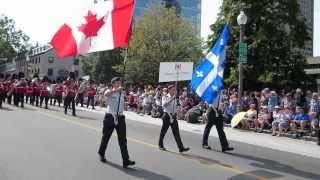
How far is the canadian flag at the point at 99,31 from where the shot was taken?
12211 mm

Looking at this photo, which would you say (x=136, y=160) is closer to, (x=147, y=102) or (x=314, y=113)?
(x=314, y=113)

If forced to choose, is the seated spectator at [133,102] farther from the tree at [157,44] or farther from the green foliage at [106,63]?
the green foliage at [106,63]

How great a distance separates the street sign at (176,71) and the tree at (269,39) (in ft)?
25.6

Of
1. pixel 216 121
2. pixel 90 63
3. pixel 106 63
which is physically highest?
pixel 90 63

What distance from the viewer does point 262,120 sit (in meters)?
19.8

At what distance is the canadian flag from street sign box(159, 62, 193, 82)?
548 inches

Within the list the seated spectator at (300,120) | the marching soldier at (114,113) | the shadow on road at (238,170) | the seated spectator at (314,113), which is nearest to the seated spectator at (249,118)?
the seated spectator at (300,120)

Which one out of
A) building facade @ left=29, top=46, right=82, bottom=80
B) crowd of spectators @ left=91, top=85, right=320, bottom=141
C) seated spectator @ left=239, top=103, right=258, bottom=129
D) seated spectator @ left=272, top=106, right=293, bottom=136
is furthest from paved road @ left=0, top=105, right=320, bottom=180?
building facade @ left=29, top=46, right=82, bottom=80

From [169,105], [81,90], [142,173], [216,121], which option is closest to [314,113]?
[216,121]

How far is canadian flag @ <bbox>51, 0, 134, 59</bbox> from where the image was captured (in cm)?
1221

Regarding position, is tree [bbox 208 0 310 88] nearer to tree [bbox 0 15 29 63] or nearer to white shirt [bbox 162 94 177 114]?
white shirt [bbox 162 94 177 114]

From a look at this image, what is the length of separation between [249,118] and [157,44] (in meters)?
38.1

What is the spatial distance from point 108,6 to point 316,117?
343 inches

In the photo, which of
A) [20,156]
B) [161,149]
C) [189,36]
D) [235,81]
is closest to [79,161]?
[20,156]
